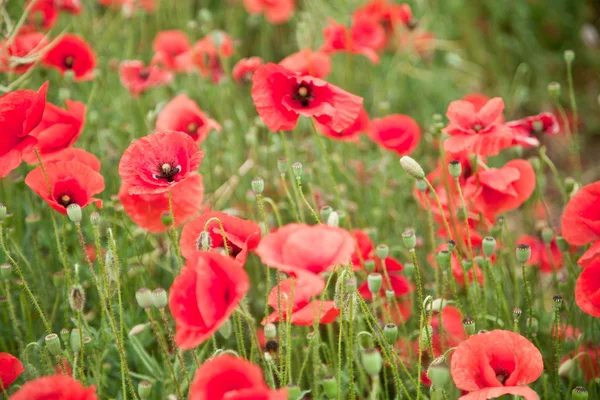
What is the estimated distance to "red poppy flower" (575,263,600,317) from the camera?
131 cm

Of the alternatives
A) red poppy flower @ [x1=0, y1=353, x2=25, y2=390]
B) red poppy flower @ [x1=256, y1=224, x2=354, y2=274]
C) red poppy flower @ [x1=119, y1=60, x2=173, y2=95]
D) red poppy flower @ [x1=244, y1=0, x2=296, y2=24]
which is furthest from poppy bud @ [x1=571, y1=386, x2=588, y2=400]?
red poppy flower @ [x1=244, y1=0, x2=296, y2=24]

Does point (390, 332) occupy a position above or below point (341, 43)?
below

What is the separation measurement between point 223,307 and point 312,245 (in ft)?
0.55

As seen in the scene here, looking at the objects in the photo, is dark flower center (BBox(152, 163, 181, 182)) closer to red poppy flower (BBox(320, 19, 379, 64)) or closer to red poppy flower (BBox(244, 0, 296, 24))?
Result: red poppy flower (BBox(320, 19, 379, 64))

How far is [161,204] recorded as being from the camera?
149cm

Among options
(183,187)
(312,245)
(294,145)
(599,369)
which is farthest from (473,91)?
(312,245)

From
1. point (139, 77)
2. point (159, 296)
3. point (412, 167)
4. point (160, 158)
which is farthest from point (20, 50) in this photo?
point (412, 167)

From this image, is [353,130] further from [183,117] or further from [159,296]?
[159,296]

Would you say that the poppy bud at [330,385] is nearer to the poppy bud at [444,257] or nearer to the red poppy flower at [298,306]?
the red poppy flower at [298,306]

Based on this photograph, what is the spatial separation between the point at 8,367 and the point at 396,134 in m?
1.18

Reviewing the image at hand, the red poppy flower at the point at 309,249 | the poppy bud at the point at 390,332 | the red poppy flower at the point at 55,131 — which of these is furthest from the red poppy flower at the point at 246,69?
the red poppy flower at the point at 309,249

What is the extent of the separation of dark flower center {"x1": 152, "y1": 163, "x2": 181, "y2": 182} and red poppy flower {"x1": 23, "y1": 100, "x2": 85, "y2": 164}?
1.00ft

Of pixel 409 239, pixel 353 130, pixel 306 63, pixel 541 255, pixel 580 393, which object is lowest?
pixel 541 255

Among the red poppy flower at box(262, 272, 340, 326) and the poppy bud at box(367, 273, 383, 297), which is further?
the poppy bud at box(367, 273, 383, 297)
